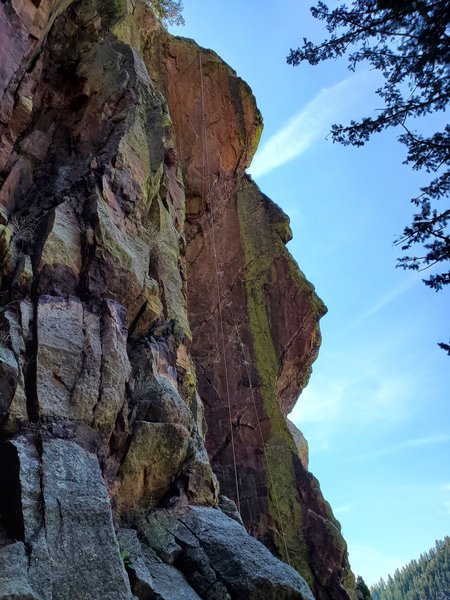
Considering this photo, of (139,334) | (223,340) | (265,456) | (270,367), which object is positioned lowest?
(265,456)

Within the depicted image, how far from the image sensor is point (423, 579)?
12925 centimetres

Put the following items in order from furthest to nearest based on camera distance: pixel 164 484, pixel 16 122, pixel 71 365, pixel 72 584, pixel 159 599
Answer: pixel 16 122 < pixel 164 484 < pixel 71 365 < pixel 159 599 < pixel 72 584

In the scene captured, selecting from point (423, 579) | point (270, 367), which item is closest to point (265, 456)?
point (270, 367)

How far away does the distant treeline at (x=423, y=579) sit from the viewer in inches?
4663

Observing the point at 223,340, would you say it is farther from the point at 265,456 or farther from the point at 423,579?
the point at 423,579

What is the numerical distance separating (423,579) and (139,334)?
470 feet

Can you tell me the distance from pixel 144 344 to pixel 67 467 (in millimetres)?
4011

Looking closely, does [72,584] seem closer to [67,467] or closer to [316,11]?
[67,467]

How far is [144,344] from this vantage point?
11.4m

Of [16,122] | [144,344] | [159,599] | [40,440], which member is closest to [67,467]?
[40,440]

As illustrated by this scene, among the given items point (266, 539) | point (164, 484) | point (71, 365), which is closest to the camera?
point (71, 365)

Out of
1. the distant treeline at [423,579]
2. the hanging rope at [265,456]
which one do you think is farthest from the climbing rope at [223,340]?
the distant treeline at [423,579]

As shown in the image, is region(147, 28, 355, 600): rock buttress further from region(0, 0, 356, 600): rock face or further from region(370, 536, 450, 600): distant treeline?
region(370, 536, 450, 600): distant treeline

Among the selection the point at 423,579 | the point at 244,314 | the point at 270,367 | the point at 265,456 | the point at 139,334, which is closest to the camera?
the point at 139,334
